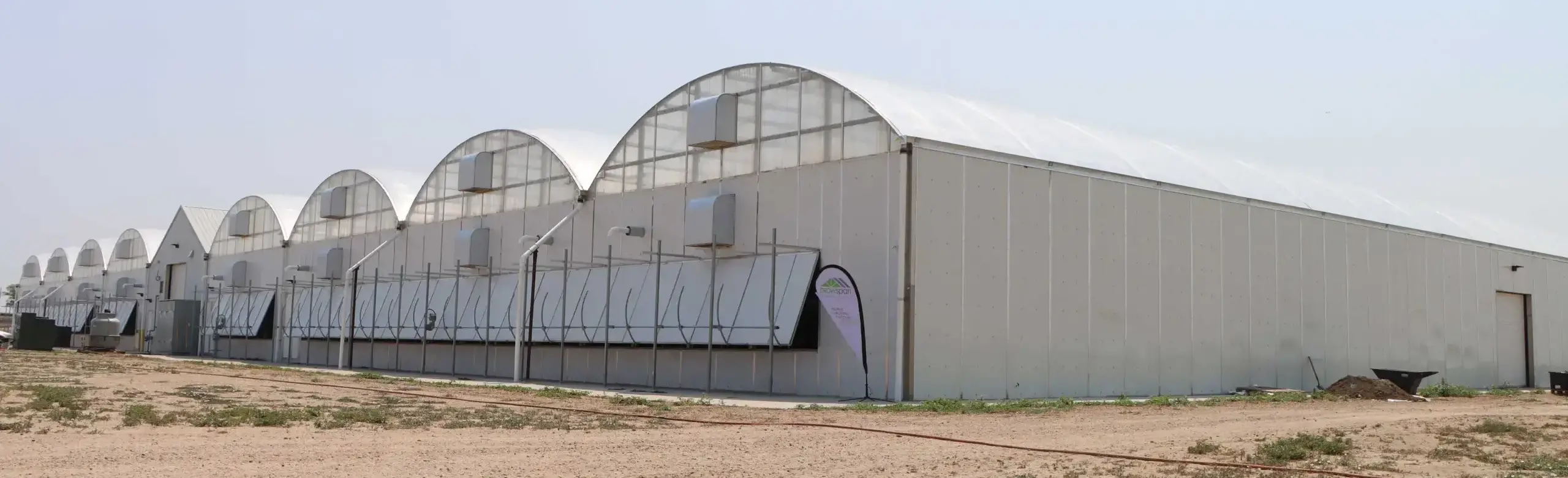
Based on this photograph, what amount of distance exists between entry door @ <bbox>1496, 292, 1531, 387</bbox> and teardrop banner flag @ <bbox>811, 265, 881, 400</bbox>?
23586mm

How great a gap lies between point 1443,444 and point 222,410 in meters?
14.1

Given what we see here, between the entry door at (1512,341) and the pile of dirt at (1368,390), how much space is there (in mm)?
14111

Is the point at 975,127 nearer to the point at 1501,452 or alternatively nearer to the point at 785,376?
the point at 785,376

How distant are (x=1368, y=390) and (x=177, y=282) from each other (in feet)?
160

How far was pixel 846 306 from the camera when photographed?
22.1m

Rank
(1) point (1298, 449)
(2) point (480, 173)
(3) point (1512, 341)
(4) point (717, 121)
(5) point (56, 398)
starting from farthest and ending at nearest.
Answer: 1. (3) point (1512, 341)
2. (2) point (480, 173)
3. (4) point (717, 121)
4. (5) point (56, 398)
5. (1) point (1298, 449)

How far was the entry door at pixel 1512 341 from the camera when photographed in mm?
36844

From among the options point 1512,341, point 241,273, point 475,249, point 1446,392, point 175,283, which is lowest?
point 1446,392

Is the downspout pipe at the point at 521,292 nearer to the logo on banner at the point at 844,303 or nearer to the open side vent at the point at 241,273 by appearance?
the logo on banner at the point at 844,303

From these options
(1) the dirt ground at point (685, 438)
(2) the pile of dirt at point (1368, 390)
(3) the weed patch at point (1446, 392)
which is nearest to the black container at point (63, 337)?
(1) the dirt ground at point (685, 438)

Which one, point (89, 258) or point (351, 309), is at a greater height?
point (89, 258)

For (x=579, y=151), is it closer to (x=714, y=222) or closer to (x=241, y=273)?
(x=714, y=222)

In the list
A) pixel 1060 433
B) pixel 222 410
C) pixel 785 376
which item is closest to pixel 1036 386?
pixel 785 376

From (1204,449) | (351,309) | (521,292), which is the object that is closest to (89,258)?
(351,309)
